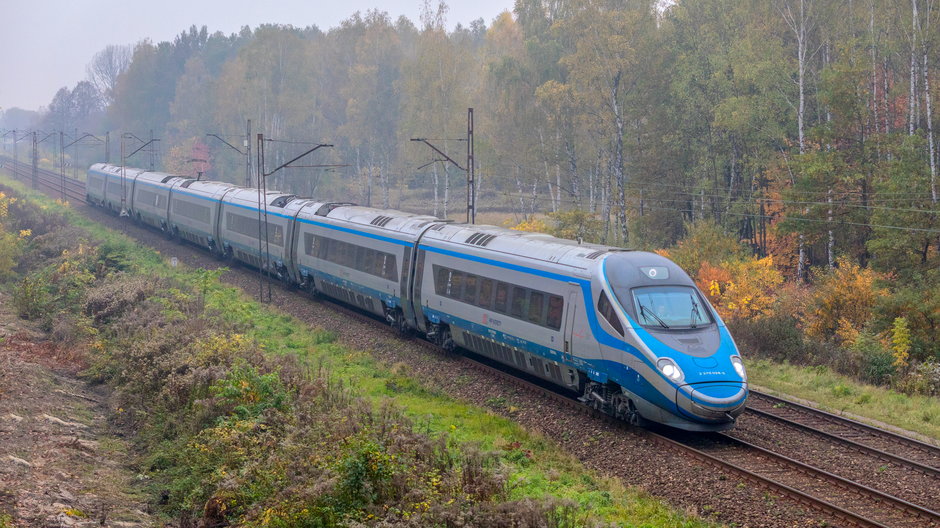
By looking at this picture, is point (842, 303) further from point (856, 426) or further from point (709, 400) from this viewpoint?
point (709, 400)

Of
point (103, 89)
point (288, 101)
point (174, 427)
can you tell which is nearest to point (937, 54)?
point (174, 427)

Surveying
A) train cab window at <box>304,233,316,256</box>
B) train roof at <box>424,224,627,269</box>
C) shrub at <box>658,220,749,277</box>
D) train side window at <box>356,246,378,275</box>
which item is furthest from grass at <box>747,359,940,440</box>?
train cab window at <box>304,233,316,256</box>

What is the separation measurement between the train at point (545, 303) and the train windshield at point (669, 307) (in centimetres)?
3

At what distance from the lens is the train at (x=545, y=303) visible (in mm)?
14695

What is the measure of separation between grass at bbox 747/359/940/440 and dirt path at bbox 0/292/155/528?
14.8 meters

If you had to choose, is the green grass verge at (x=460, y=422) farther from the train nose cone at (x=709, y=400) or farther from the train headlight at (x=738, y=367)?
the train headlight at (x=738, y=367)

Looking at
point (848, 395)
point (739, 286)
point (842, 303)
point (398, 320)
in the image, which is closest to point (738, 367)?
point (848, 395)

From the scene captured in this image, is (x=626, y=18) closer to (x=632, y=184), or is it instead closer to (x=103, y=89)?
(x=632, y=184)

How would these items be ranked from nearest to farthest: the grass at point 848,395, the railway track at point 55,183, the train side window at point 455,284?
the grass at point 848,395 → the train side window at point 455,284 → the railway track at point 55,183

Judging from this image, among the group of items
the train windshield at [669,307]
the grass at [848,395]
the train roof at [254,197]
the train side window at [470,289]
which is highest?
the train roof at [254,197]

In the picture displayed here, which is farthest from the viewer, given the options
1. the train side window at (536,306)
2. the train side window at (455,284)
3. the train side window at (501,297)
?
the train side window at (455,284)

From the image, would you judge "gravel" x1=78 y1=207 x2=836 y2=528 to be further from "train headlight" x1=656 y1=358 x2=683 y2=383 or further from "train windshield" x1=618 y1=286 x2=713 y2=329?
"train windshield" x1=618 y1=286 x2=713 y2=329

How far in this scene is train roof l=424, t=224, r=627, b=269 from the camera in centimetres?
1727


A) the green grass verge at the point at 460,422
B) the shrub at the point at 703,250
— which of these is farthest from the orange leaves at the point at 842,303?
the green grass verge at the point at 460,422
